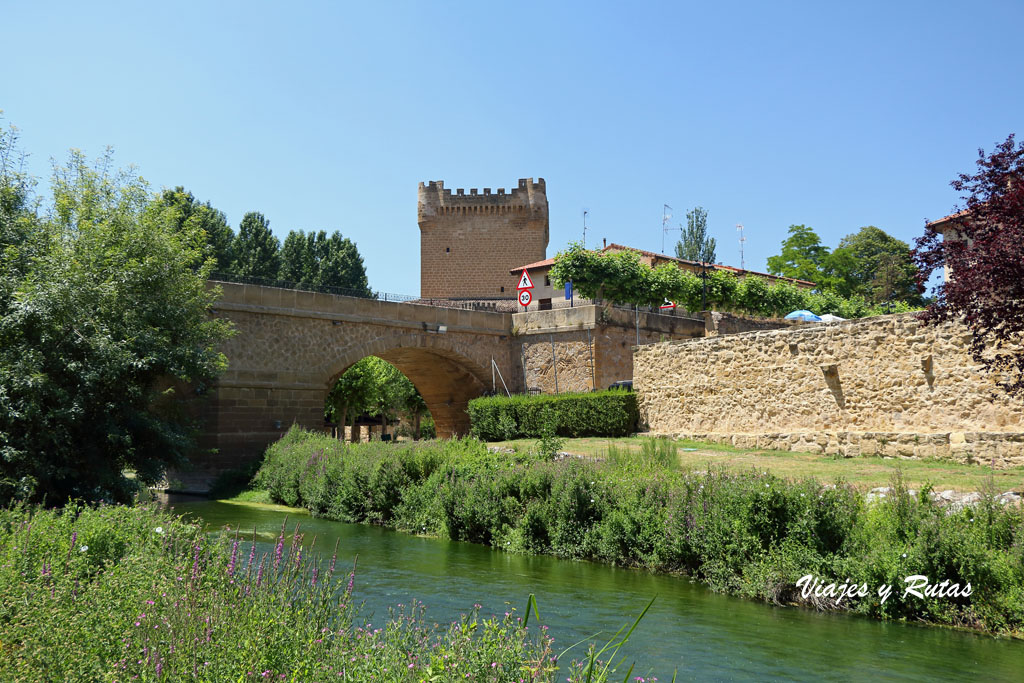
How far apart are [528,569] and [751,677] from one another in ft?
15.7

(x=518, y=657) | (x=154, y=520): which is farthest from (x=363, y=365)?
(x=518, y=657)

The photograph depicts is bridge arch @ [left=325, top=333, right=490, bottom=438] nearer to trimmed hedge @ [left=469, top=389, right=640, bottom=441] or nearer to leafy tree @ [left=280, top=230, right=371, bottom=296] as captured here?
trimmed hedge @ [left=469, top=389, right=640, bottom=441]

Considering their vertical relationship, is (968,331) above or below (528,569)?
above

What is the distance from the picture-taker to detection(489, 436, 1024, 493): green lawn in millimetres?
10281

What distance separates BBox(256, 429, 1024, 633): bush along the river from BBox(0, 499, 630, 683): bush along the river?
365cm

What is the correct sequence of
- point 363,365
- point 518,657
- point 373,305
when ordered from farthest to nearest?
1. point 363,365
2. point 373,305
3. point 518,657

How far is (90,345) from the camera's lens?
1360 cm

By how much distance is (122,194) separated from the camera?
61.6ft

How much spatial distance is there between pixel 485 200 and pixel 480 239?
2507mm

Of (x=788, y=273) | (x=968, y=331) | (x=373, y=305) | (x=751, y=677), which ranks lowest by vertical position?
(x=751, y=677)

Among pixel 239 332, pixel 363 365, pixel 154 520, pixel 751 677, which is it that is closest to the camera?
pixel 751 677

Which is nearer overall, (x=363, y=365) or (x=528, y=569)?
(x=528, y=569)

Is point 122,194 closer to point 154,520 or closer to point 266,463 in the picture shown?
point 266,463

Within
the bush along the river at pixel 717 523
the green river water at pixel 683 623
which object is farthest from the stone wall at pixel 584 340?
the green river water at pixel 683 623
